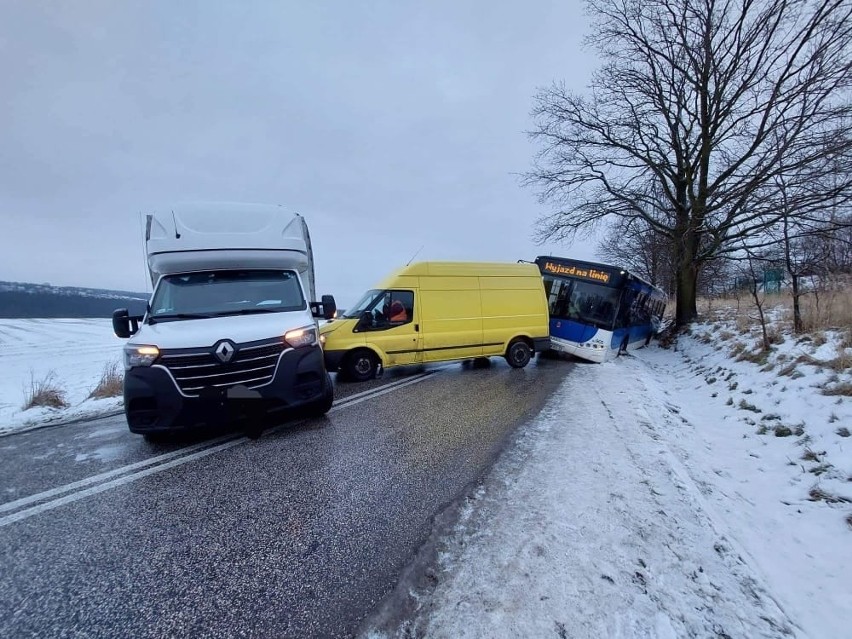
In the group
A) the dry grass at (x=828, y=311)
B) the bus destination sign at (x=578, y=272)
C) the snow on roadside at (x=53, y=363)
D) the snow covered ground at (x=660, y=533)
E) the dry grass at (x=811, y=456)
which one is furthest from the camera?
the bus destination sign at (x=578, y=272)

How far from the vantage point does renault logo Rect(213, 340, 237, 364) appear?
4.01 m

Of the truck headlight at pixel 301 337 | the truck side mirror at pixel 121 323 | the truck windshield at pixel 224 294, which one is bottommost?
the truck headlight at pixel 301 337

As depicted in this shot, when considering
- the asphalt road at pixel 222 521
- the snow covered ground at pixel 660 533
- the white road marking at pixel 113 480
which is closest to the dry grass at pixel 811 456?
the snow covered ground at pixel 660 533

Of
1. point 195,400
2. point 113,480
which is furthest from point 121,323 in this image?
point 113,480

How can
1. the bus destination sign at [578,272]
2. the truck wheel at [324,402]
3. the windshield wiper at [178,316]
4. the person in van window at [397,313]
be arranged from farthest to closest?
the bus destination sign at [578,272], the person in van window at [397,313], the truck wheel at [324,402], the windshield wiper at [178,316]

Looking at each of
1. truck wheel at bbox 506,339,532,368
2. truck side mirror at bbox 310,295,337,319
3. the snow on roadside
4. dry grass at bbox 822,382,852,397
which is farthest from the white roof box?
dry grass at bbox 822,382,852,397

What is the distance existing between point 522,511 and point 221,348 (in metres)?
3.37

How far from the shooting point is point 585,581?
2189mm

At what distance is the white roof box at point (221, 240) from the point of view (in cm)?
520

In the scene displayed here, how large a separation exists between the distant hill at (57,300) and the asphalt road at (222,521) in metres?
38.3

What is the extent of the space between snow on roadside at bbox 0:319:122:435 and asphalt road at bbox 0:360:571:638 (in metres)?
1.27

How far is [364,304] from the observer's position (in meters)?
8.62

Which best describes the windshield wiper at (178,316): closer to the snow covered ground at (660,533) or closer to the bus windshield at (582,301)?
the snow covered ground at (660,533)

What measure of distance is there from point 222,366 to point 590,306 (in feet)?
34.0
